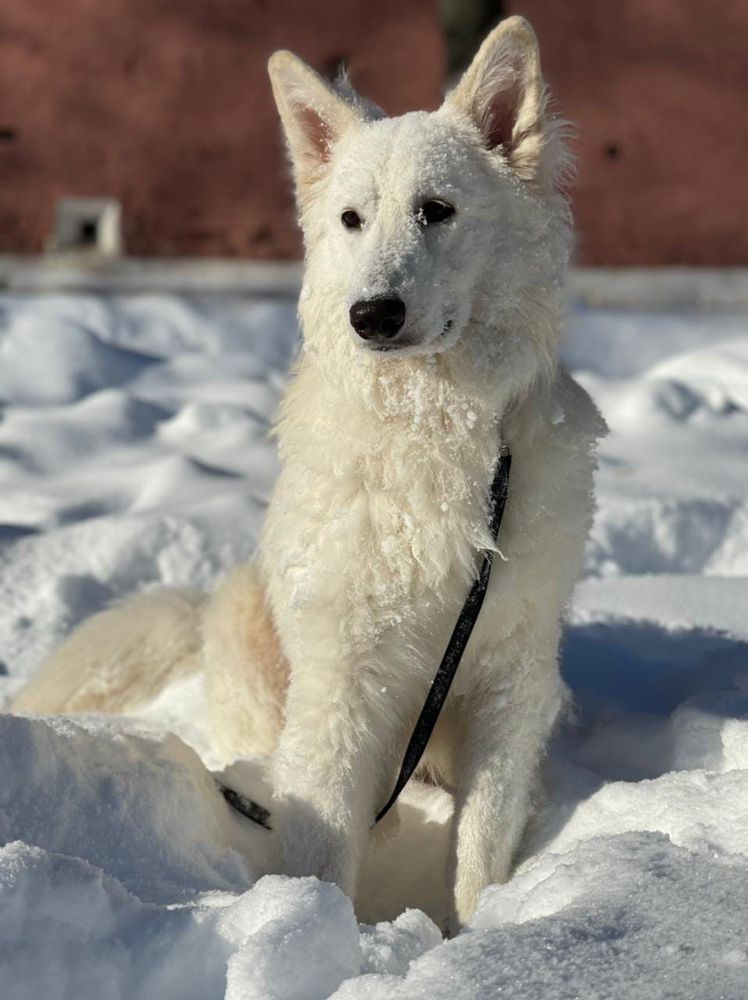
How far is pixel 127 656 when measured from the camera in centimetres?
381

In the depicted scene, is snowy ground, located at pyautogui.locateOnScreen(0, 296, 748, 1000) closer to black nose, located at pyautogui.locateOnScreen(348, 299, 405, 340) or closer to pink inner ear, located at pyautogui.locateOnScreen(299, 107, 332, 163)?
black nose, located at pyautogui.locateOnScreen(348, 299, 405, 340)

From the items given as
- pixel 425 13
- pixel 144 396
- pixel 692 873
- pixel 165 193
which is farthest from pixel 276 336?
pixel 692 873

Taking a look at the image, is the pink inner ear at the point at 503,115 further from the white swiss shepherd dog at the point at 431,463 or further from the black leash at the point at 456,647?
the black leash at the point at 456,647

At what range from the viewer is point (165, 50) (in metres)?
11.4

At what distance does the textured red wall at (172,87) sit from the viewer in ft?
37.2

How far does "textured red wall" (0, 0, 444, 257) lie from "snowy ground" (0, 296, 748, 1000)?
5.42 metres

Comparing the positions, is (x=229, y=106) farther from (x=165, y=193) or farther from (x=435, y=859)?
(x=435, y=859)

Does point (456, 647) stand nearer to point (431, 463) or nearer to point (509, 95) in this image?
point (431, 463)

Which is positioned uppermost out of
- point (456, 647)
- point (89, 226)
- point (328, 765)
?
point (456, 647)

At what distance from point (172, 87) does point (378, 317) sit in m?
9.62

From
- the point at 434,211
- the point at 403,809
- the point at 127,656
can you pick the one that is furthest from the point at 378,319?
the point at 127,656

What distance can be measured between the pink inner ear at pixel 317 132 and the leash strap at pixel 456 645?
0.84m

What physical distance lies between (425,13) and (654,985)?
35.3ft

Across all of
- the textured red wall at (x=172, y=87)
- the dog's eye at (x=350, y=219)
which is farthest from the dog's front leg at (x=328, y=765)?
the textured red wall at (x=172, y=87)
